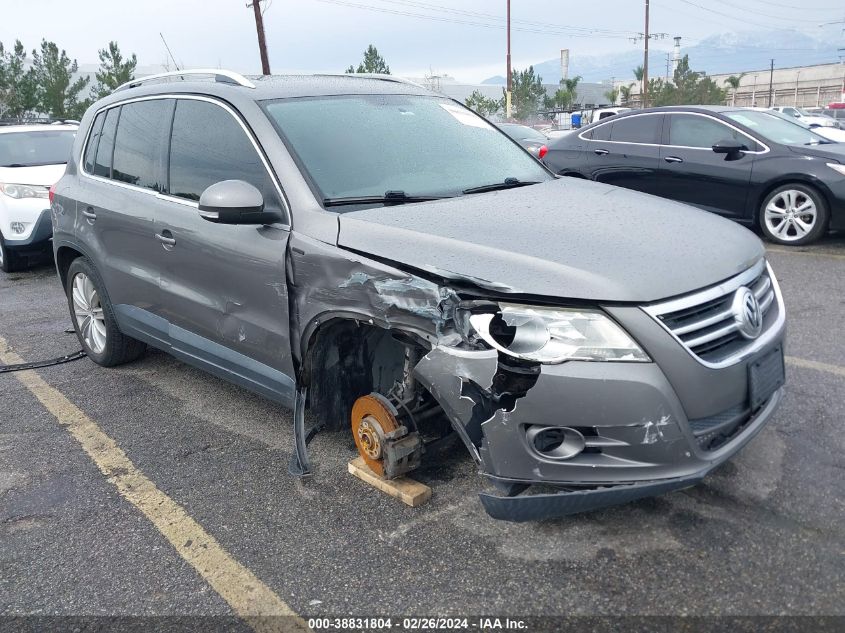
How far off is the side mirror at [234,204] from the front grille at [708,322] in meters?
1.69

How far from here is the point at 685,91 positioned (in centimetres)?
4831

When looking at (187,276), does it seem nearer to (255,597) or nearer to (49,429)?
(49,429)

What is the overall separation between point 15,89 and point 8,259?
30417 mm

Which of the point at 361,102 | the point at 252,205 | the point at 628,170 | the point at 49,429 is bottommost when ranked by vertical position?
the point at 49,429

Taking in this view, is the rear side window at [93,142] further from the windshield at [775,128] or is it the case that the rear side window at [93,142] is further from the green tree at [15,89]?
the green tree at [15,89]

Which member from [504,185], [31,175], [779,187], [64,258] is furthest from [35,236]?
[779,187]

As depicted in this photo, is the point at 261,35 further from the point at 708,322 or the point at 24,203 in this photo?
the point at 708,322

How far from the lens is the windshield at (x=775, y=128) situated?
8.21 metres

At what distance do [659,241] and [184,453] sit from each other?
8.33 feet

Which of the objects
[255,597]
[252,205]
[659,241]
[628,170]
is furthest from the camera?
[628,170]

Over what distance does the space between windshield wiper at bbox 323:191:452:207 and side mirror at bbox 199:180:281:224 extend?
0.96 feet

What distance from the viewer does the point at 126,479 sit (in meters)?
3.60

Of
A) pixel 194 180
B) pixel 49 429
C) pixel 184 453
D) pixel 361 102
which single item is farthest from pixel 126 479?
pixel 361 102

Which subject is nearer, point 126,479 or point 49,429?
point 126,479
